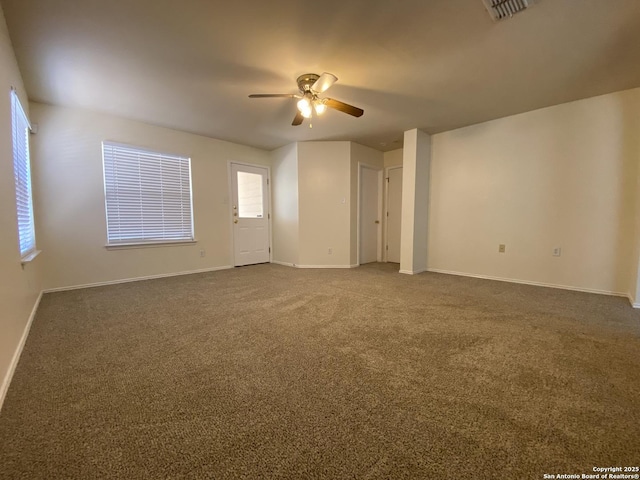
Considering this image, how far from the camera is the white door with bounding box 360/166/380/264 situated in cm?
543

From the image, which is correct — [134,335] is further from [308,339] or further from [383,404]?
[383,404]

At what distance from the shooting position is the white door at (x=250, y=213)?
515 cm

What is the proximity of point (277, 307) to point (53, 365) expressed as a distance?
5.51 feet

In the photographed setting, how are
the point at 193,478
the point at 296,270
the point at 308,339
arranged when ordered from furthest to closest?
the point at 296,270 → the point at 308,339 → the point at 193,478

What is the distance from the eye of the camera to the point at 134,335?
2160 millimetres

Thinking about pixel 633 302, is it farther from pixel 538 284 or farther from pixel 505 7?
pixel 505 7

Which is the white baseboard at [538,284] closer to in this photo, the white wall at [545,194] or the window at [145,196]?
the white wall at [545,194]

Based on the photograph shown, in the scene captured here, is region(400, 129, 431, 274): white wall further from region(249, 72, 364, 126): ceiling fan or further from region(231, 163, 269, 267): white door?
region(231, 163, 269, 267): white door

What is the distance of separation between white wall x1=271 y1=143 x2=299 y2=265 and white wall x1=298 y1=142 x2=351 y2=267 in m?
0.13

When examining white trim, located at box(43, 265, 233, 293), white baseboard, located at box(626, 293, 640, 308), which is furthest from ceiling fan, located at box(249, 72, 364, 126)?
white baseboard, located at box(626, 293, 640, 308)

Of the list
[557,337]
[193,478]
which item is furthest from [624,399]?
[193,478]

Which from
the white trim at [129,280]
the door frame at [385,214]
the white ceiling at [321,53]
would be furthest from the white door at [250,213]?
the door frame at [385,214]

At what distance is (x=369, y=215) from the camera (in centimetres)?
562

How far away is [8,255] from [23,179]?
4.94 feet
